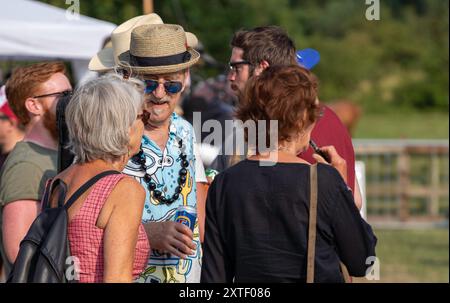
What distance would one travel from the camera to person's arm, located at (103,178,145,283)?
319cm

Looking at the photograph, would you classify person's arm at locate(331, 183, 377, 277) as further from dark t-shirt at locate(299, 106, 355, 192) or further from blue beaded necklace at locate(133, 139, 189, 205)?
blue beaded necklace at locate(133, 139, 189, 205)

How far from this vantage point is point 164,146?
13.9 ft

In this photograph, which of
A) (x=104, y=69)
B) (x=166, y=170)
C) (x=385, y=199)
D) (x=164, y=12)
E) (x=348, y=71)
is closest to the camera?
(x=166, y=170)

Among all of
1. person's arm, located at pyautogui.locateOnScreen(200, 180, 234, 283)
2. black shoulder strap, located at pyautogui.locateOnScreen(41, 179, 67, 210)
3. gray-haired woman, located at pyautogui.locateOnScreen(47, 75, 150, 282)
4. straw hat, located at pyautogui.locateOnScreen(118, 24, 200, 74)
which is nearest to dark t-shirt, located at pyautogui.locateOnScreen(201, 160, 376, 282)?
person's arm, located at pyautogui.locateOnScreen(200, 180, 234, 283)

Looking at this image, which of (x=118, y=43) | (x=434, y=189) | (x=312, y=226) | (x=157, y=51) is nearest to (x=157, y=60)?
(x=157, y=51)

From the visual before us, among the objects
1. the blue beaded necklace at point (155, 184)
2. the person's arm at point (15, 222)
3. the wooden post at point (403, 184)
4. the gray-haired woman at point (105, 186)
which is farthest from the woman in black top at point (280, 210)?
the wooden post at point (403, 184)

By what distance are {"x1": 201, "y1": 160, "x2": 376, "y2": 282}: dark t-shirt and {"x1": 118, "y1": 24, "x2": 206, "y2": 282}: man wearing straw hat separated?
1.61 feet

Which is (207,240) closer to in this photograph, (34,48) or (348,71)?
(34,48)

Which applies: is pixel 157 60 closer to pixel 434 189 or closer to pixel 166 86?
pixel 166 86

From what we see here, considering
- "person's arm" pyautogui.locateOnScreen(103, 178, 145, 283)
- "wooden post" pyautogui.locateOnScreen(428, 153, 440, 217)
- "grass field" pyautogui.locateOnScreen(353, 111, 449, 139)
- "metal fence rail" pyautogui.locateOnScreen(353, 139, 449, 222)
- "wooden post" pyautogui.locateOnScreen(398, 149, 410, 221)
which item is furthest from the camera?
"grass field" pyautogui.locateOnScreen(353, 111, 449, 139)

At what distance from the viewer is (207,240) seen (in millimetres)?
3457

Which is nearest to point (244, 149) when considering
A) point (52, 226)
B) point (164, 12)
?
point (52, 226)

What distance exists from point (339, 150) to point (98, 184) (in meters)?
1.34

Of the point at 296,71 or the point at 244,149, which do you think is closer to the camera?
the point at 296,71
